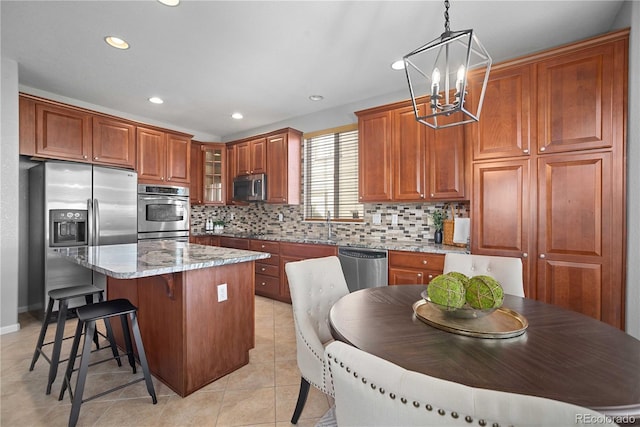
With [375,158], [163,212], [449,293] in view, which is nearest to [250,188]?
[163,212]

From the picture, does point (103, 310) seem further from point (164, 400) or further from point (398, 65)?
point (398, 65)

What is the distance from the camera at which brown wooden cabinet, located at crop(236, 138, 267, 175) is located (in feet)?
15.0

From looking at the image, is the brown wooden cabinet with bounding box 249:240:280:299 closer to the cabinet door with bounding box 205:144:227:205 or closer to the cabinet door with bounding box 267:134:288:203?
the cabinet door with bounding box 267:134:288:203

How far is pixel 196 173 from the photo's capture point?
5.07 meters

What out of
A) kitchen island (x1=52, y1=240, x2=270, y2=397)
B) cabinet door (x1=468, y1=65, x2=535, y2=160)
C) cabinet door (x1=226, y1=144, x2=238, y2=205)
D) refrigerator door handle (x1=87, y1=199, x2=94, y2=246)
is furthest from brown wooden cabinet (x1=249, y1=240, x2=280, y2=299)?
cabinet door (x1=468, y1=65, x2=535, y2=160)

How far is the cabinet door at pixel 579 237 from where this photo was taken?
206 cm

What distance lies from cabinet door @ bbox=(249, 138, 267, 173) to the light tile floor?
288 centimetres

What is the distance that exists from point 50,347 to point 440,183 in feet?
12.8

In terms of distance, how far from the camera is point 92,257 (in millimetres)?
1981

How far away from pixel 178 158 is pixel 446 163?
3901mm

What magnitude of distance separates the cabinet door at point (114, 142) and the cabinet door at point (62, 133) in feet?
0.29

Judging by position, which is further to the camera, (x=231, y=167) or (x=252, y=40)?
(x=231, y=167)

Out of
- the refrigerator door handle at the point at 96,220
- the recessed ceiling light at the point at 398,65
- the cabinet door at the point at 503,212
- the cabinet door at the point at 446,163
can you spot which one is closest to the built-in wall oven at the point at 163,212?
the refrigerator door handle at the point at 96,220

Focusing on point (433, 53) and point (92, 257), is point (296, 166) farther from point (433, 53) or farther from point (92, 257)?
point (92, 257)
